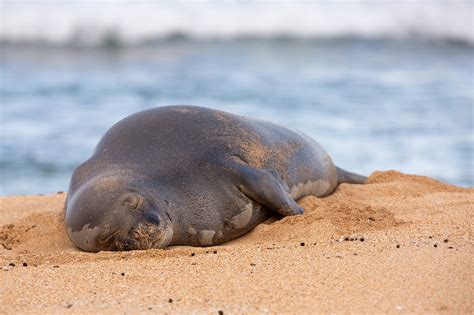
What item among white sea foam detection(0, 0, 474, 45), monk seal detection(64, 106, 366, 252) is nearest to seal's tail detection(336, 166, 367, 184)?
monk seal detection(64, 106, 366, 252)

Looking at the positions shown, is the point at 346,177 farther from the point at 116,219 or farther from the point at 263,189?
the point at 116,219

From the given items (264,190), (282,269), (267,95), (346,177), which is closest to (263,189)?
(264,190)

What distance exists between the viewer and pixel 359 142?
10078mm

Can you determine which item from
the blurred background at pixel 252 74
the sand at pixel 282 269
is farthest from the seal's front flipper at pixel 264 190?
the blurred background at pixel 252 74

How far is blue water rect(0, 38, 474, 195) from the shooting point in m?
9.45

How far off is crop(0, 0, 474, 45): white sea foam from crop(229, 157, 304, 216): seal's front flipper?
15143 millimetres

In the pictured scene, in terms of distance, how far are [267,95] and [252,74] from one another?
2.35m

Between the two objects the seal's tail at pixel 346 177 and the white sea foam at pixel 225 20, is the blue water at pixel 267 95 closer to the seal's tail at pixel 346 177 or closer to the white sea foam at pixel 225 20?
the white sea foam at pixel 225 20

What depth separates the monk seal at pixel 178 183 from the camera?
457 cm

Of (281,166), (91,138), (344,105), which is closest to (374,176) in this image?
(281,166)

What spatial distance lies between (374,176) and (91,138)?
449 cm

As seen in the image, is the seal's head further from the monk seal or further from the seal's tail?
the seal's tail

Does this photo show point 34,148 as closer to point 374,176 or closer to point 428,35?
point 374,176

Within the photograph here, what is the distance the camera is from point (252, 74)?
1580 centimetres
